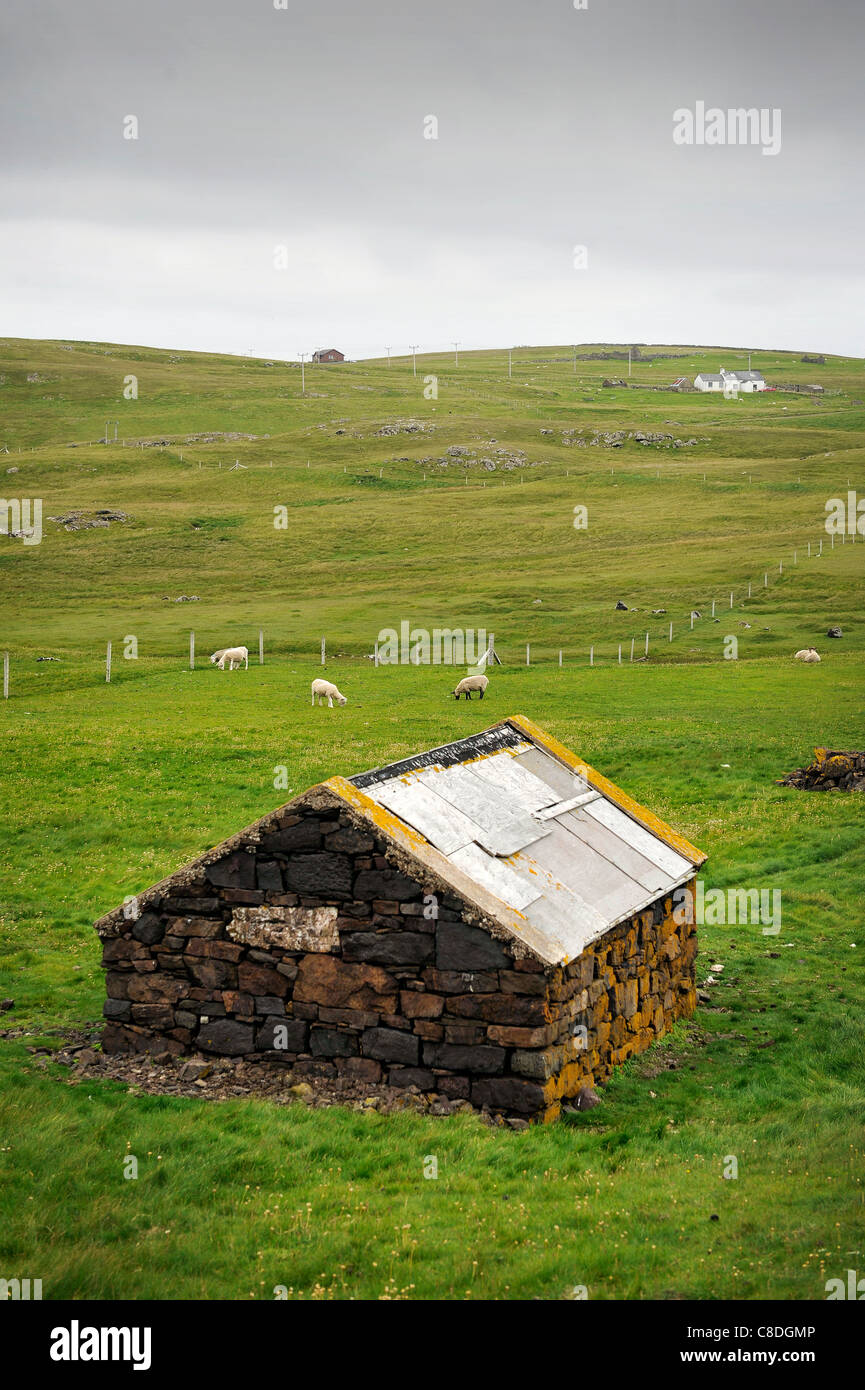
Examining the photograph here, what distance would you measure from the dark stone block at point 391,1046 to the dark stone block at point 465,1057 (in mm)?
144

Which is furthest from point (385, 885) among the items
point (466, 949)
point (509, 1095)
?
point (509, 1095)

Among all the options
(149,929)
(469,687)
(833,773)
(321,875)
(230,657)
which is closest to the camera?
(321,875)

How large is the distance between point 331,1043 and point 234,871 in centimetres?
218

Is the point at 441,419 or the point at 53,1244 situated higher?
the point at 441,419

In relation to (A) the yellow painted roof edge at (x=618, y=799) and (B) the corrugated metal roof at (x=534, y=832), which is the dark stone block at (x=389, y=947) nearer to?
(B) the corrugated metal roof at (x=534, y=832)

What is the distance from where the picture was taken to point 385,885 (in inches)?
458

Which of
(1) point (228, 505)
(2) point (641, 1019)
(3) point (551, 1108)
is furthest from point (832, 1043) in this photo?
(1) point (228, 505)

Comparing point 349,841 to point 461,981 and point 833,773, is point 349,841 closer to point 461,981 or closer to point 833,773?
point 461,981

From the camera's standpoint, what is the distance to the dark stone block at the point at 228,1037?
12320 millimetres

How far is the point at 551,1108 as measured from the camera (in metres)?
11.4

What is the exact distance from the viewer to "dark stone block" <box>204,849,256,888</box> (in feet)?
40.2

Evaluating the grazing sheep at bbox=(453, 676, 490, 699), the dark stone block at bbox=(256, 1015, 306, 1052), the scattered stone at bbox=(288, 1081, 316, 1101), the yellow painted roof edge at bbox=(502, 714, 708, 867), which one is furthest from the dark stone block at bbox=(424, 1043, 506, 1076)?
the grazing sheep at bbox=(453, 676, 490, 699)

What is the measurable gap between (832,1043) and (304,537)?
269 ft

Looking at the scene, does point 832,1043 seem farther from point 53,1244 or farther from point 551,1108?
point 53,1244
